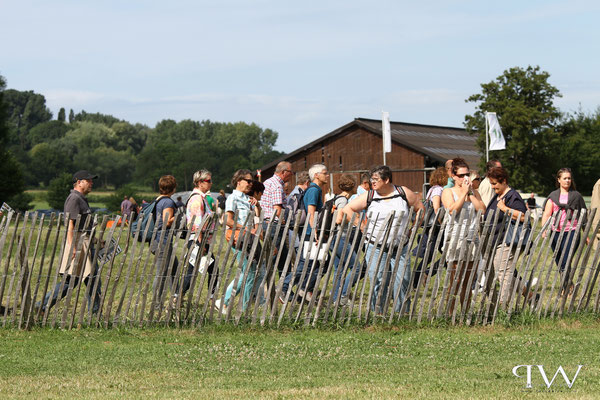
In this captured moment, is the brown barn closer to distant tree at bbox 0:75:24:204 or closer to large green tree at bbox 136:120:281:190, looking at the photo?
distant tree at bbox 0:75:24:204

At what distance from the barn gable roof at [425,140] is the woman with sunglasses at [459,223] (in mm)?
42148

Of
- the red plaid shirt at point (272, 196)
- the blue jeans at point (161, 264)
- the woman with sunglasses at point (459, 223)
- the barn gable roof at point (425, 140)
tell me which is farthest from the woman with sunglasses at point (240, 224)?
the barn gable roof at point (425, 140)

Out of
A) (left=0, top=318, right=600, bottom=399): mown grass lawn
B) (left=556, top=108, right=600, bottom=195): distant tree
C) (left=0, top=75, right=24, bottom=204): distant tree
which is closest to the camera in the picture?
(left=0, top=318, right=600, bottom=399): mown grass lawn

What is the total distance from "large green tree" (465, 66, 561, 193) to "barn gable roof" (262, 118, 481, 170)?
2340 millimetres

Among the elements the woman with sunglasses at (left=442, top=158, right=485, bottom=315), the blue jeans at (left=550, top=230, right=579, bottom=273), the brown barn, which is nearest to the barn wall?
the brown barn

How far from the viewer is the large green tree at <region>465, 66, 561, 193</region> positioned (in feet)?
158

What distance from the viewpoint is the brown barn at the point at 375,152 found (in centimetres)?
5266

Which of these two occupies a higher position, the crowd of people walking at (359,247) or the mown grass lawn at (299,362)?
the crowd of people walking at (359,247)

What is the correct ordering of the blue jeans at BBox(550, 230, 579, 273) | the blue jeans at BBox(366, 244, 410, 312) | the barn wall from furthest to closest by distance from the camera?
1. the barn wall
2. the blue jeans at BBox(550, 230, 579, 273)
3. the blue jeans at BBox(366, 244, 410, 312)

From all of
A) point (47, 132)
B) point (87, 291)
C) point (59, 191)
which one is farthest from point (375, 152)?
point (47, 132)

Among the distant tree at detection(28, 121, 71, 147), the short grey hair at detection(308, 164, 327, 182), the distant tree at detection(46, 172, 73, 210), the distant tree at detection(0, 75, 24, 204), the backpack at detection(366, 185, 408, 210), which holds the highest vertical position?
the distant tree at detection(28, 121, 71, 147)

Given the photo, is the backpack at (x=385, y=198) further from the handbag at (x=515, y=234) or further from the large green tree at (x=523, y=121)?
the large green tree at (x=523, y=121)

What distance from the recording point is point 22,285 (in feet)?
28.2

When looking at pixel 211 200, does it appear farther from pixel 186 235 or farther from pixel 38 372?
pixel 38 372
